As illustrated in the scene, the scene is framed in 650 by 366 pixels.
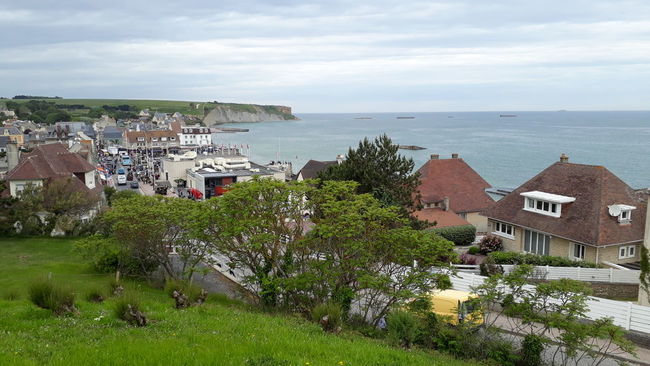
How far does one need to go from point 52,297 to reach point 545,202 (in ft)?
81.2

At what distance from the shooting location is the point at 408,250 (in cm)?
1527

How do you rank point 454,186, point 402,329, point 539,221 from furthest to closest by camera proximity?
point 454,186 → point 539,221 → point 402,329

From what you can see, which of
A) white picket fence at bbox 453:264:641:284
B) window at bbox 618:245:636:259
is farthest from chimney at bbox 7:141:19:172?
window at bbox 618:245:636:259

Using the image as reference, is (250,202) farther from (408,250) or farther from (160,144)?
(160,144)

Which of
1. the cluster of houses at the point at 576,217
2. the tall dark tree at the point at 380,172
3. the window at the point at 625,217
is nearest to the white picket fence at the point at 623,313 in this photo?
the cluster of houses at the point at 576,217

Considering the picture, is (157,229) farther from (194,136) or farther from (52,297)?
(194,136)

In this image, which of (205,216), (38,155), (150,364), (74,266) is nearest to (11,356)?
(150,364)

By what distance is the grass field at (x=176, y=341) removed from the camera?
A: 25.2ft

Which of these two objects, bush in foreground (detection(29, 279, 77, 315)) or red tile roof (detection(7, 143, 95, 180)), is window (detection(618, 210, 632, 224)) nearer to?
bush in foreground (detection(29, 279, 77, 315))

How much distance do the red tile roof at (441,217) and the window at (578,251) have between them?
1018cm

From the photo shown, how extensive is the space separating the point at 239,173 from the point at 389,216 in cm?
4654

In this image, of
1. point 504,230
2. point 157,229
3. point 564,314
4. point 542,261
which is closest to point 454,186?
point 504,230

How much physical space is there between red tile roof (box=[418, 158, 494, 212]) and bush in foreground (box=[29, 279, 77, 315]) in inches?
1179

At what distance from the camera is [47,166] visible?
39312mm
